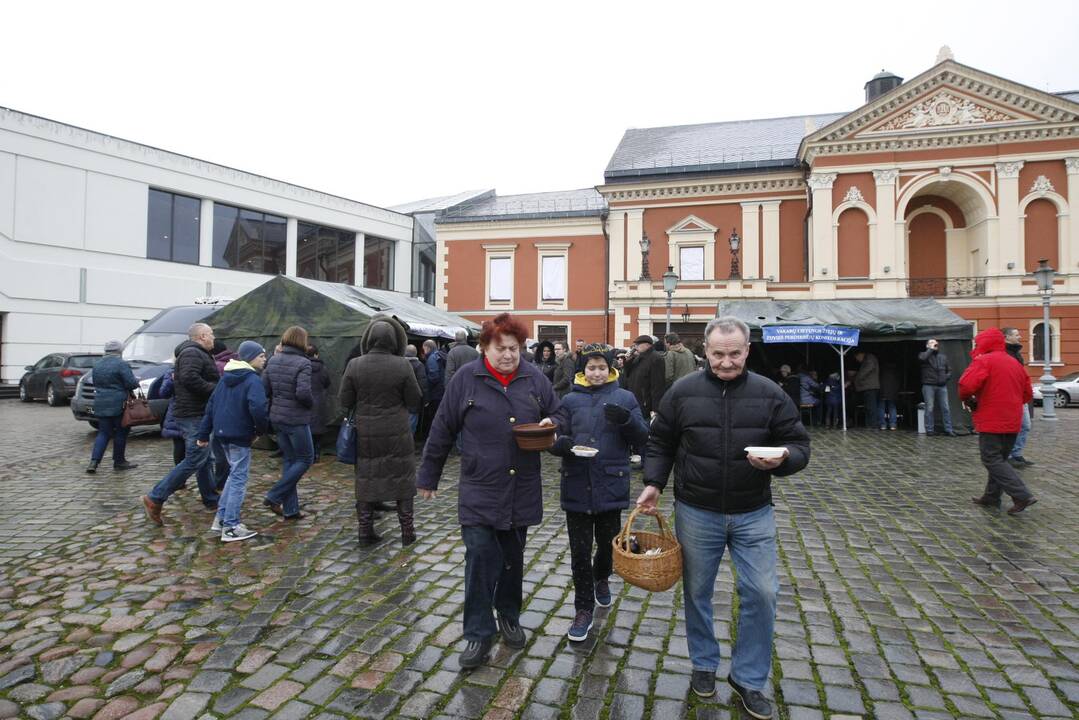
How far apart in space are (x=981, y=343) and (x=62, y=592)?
8.45m

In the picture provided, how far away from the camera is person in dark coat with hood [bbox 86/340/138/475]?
752 centimetres

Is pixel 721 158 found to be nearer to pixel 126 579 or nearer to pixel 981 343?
pixel 981 343

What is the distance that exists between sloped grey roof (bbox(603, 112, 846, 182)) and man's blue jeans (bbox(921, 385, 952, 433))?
16.4 m

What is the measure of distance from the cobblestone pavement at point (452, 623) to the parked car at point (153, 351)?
16.6 feet

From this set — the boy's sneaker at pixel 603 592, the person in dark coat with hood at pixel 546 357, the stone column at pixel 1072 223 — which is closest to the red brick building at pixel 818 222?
the stone column at pixel 1072 223

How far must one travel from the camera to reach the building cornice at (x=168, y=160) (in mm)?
21156

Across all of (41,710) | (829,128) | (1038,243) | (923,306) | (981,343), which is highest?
(829,128)

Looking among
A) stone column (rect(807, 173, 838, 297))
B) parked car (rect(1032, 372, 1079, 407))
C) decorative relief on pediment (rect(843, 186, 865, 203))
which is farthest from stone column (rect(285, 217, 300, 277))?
parked car (rect(1032, 372, 1079, 407))

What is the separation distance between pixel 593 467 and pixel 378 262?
3257 centimetres

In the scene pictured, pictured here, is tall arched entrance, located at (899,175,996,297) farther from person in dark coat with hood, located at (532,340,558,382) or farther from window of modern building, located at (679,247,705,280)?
person in dark coat with hood, located at (532,340,558,382)

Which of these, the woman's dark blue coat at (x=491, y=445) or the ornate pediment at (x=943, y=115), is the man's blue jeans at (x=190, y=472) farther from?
the ornate pediment at (x=943, y=115)

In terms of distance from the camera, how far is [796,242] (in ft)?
84.6

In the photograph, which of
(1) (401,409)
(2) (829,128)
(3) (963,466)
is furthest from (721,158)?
(1) (401,409)

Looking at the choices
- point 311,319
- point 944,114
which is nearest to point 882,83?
point 944,114
